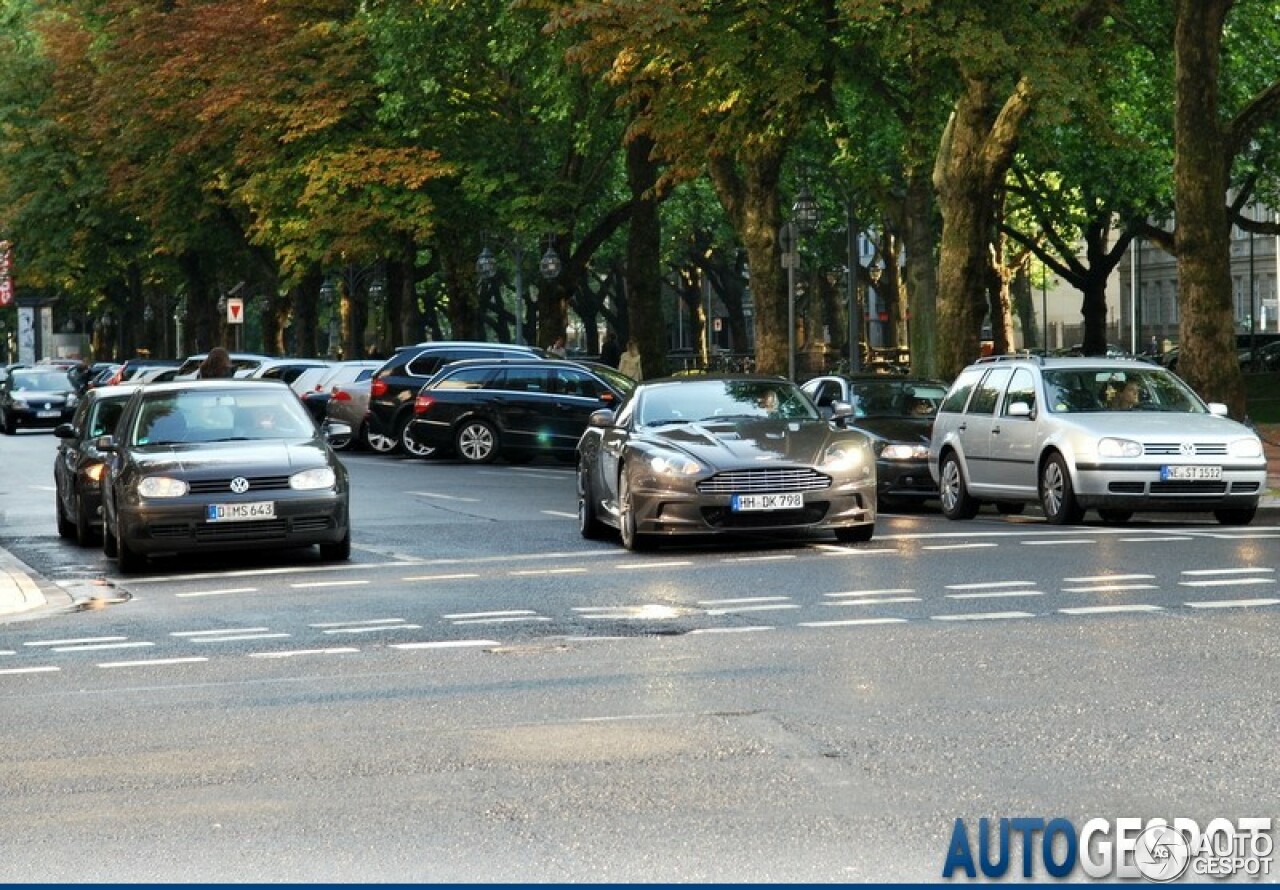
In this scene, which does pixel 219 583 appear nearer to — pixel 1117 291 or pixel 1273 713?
pixel 1273 713

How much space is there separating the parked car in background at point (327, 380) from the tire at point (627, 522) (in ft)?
74.9

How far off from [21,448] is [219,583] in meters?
31.3

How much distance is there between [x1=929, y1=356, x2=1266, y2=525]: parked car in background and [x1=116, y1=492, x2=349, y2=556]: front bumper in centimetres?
652

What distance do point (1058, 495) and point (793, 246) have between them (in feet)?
55.9

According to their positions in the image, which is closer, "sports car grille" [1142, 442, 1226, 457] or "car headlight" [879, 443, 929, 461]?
"sports car grille" [1142, 442, 1226, 457]

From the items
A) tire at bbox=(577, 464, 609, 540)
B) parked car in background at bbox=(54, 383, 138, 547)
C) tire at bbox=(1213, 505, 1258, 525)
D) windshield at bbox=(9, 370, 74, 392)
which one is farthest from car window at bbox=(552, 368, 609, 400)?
windshield at bbox=(9, 370, 74, 392)

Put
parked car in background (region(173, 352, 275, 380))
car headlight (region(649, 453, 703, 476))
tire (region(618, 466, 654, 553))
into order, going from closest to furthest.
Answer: car headlight (region(649, 453, 703, 476))
tire (region(618, 466, 654, 553))
parked car in background (region(173, 352, 275, 380))

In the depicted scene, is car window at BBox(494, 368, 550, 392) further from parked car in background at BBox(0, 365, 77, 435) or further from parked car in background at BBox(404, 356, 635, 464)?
parked car in background at BBox(0, 365, 77, 435)

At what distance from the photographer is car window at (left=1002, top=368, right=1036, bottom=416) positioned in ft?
→ 72.3

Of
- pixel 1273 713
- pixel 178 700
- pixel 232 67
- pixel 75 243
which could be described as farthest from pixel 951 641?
pixel 75 243

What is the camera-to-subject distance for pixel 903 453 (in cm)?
2488

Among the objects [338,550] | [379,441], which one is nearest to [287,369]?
[379,441]

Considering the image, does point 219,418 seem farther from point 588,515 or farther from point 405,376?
point 405,376

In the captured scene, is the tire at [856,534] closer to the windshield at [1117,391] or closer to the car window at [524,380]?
the windshield at [1117,391]
